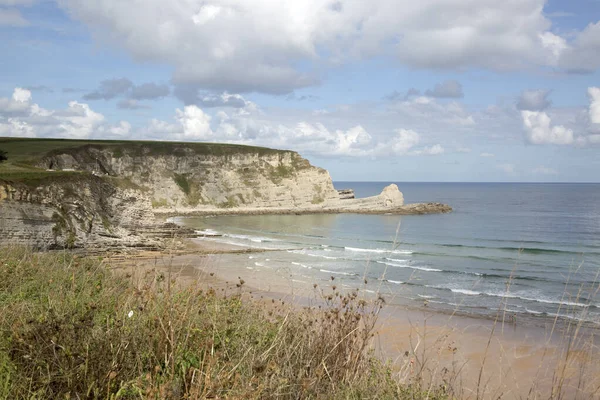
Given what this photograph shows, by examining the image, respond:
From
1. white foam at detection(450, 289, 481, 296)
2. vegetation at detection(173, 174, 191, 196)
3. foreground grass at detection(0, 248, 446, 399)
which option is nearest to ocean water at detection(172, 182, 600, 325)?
white foam at detection(450, 289, 481, 296)

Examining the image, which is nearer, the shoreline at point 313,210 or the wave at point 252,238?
the wave at point 252,238

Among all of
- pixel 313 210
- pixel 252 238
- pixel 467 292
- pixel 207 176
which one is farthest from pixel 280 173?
pixel 467 292

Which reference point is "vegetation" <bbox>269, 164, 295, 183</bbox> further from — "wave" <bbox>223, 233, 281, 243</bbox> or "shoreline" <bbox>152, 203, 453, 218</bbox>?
"wave" <bbox>223, 233, 281, 243</bbox>

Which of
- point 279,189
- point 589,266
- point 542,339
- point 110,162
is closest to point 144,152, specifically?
point 110,162

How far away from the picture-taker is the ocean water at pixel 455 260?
18656 millimetres

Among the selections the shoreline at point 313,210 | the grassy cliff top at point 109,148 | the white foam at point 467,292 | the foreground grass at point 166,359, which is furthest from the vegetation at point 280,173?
the foreground grass at point 166,359

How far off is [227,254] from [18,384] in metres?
29.3

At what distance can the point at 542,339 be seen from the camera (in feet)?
45.5

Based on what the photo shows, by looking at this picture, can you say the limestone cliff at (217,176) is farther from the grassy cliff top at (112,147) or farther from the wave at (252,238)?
the wave at (252,238)

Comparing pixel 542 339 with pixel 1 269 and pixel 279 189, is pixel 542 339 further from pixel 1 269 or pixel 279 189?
pixel 279 189

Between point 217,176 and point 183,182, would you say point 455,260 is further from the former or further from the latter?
point 217,176

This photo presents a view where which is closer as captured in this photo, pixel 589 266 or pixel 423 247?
pixel 589 266

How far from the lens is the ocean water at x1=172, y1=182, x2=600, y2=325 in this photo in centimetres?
1866

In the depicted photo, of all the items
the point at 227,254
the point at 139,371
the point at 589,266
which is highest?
the point at 139,371
